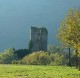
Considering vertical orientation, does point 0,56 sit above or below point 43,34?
below

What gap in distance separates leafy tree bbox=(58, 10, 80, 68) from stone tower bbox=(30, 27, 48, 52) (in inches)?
3909

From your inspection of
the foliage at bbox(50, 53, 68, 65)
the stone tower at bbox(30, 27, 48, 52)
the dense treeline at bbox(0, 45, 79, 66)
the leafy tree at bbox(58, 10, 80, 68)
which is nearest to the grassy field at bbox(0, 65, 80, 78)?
the leafy tree at bbox(58, 10, 80, 68)

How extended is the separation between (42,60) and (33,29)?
1986 inches

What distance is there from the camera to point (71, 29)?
49.5 m

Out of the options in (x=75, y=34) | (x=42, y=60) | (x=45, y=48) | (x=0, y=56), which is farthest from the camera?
(x=45, y=48)

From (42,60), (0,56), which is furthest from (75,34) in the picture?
(0,56)

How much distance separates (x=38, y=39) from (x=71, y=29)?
110 m

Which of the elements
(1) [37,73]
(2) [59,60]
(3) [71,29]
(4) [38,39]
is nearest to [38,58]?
(2) [59,60]

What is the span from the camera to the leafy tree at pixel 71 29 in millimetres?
48844

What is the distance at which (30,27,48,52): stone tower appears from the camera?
15500cm

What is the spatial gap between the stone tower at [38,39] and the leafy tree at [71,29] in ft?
326

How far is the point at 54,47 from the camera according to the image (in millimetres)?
158125

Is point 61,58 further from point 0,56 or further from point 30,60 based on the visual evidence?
point 0,56

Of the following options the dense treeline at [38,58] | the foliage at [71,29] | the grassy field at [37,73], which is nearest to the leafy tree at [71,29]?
the foliage at [71,29]
